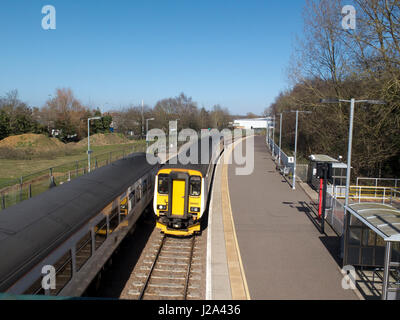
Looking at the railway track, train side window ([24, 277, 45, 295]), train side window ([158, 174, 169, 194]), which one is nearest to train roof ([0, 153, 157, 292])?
train side window ([24, 277, 45, 295])

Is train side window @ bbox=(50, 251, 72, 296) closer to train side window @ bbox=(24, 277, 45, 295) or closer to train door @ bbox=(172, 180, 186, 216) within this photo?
train side window @ bbox=(24, 277, 45, 295)

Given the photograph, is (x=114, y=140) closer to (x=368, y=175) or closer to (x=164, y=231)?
(x=368, y=175)

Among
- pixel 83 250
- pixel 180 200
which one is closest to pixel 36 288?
pixel 83 250

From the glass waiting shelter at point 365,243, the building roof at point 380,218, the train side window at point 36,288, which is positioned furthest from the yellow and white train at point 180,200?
the train side window at point 36,288

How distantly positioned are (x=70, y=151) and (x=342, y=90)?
3379 centimetres

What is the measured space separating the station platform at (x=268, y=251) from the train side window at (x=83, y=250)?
3333 millimetres

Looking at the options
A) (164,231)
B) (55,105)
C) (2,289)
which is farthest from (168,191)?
(55,105)

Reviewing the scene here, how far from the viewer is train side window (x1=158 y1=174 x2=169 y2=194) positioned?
12547mm

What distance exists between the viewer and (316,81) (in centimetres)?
3081

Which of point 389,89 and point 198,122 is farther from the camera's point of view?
point 198,122

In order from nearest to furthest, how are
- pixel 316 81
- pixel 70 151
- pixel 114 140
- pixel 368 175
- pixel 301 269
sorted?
pixel 301 269
pixel 368 175
pixel 316 81
pixel 70 151
pixel 114 140

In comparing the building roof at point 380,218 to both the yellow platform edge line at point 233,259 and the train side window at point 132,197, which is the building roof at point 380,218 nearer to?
the yellow platform edge line at point 233,259

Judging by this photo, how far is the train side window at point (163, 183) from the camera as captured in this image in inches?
Answer: 494
